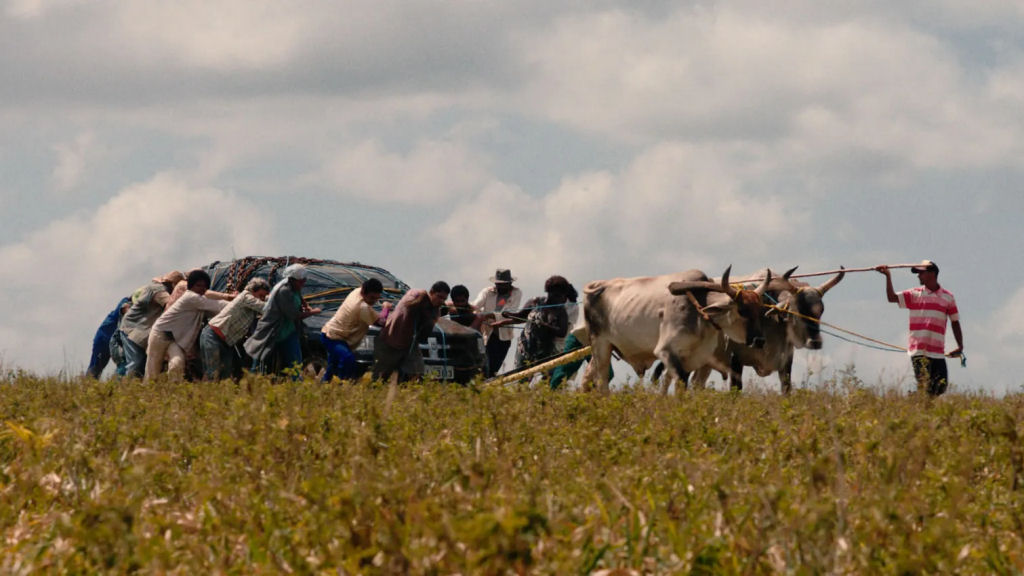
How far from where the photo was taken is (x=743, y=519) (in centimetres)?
545

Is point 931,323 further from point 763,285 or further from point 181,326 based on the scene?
point 181,326

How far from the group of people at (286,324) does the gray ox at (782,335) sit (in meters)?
2.31

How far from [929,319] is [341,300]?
670cm

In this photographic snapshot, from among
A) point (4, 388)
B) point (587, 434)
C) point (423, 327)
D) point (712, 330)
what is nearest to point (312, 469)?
point (587, 434)

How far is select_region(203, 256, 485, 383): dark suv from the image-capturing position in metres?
15.6

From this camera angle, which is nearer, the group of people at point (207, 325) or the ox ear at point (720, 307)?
the group of people at point (207, 325)

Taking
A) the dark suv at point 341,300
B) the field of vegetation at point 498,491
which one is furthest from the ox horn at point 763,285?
the field of vegetation at point 498,491

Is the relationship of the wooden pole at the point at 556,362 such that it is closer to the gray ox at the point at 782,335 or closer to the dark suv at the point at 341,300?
the dark suv at the point at 341,300

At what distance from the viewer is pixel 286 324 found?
1423 centimetres

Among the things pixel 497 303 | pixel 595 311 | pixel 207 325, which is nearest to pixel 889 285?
pixel 595 311

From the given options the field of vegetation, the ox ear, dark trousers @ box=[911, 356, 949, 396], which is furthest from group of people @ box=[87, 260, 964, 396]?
the field of vegetation

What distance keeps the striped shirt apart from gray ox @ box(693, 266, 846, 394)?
1.13 metres

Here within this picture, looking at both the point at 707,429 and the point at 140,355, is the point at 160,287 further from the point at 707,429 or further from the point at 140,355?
the point at 707,429

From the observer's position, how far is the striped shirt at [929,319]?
1394cm
